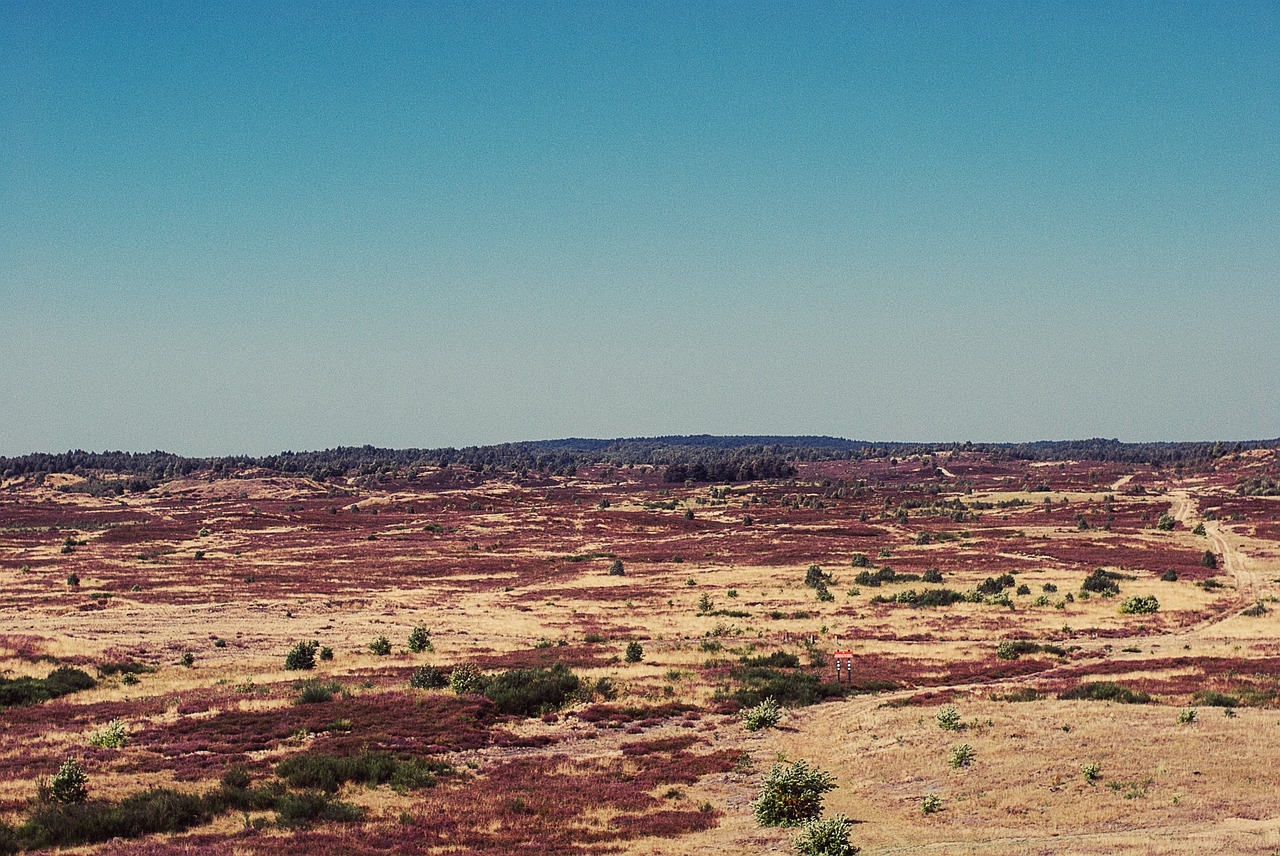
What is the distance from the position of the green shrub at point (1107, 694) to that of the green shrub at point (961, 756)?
8.24 meters

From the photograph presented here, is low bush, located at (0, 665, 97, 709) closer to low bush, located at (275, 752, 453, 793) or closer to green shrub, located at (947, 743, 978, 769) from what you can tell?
low bush, located at (275, 752, 453, 793)

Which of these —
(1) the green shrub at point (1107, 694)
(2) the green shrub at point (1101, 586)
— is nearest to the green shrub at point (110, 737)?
(1) the green shrub at point (1107, 694)

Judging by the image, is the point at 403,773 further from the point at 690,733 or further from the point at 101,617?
the point at 101,617

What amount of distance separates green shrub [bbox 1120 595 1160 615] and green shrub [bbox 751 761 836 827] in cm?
4000

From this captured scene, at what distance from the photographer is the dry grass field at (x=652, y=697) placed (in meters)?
17.8

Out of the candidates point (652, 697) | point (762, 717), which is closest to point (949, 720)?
point (762, 717)

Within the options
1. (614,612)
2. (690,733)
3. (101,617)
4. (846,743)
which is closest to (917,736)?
(846,743)

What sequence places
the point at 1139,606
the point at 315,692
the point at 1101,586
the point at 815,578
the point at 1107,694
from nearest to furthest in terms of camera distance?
1. the point at 1107,694
2. the point at 315,692
3. the point at 1139,606
4. the point at 1101,586
5. the point at 815,578

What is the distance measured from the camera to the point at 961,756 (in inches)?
838

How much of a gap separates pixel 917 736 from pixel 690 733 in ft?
22.7

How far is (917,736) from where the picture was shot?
944 inches

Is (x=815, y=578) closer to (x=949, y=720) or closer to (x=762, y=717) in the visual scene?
(x=762, y=717)

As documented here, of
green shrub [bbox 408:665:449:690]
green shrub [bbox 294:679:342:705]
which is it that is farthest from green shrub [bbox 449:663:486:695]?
green shrub [bbox 294:679:342:705]

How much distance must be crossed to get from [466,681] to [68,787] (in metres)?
14.9
